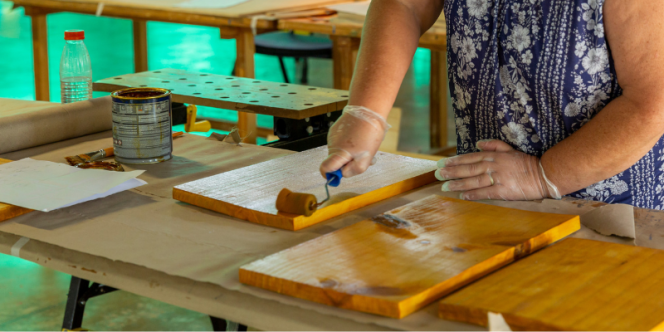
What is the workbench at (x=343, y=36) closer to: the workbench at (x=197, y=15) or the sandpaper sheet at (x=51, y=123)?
the workbench at (x=197, y=15)

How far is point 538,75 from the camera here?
43.4 inches

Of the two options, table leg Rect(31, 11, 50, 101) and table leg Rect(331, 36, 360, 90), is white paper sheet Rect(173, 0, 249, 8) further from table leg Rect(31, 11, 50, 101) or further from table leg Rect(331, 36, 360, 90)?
table leg Rect(31, 11, 50, 101)

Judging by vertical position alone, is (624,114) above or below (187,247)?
above

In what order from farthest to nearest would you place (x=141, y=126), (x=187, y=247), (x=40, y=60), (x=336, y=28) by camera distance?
(x=40, y=60)
(x=336, y=28)
(x=141, y=126)
(x=187, y=247)

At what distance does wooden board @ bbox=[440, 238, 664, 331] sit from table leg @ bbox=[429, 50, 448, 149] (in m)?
2.70

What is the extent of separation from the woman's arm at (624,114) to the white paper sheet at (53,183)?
0.68 m

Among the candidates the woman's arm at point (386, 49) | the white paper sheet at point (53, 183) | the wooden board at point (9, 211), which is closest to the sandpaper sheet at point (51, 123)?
the white paper sheet at point (53, 183)

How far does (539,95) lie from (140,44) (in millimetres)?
3233

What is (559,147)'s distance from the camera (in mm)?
1075

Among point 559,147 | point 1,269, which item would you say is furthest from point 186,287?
point 1,269

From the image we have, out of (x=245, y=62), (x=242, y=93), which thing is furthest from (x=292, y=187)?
(x=245, y=62)

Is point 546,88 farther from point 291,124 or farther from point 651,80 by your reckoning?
point 291,124

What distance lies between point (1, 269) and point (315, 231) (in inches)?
68.2

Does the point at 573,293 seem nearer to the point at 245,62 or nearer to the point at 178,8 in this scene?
the point at 245,62
